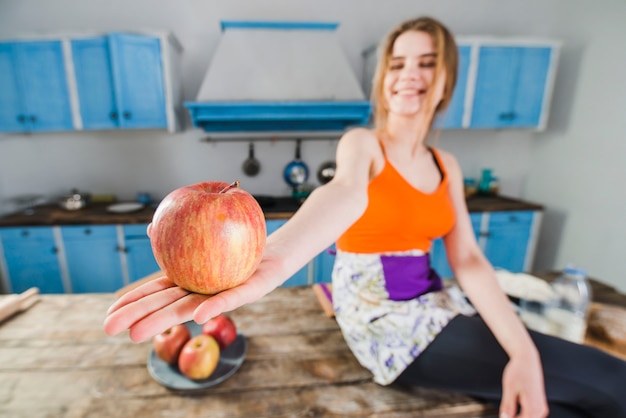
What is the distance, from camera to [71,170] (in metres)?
2.70

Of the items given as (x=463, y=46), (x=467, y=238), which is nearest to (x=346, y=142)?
(x=467, y=238)

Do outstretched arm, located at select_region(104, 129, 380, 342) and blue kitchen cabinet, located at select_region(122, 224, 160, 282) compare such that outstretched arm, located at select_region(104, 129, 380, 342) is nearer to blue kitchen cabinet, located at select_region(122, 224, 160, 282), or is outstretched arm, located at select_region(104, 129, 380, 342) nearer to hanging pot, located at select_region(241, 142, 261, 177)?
blue kitchen cabinet, located at select_region(122, 224, 160, 282)

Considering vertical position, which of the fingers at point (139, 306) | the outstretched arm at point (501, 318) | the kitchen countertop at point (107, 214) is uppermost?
the fingers at point (139, 306)

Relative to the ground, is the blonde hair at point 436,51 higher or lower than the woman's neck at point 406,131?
higher

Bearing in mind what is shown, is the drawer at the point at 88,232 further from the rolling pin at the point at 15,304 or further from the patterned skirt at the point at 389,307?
the patterned skirt at the point at 389,307

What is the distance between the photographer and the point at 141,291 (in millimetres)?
436

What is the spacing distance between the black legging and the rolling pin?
1.19 m

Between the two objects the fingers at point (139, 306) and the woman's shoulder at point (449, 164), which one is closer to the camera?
the fingers at point (139, 306)

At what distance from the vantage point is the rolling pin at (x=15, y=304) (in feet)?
3.08

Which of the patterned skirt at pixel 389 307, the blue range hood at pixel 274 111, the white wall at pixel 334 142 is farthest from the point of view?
the white wall at pixel 334 142

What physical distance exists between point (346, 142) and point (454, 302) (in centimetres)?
57

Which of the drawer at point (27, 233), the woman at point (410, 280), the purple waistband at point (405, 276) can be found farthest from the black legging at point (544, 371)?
the drawer at point (27, 233)

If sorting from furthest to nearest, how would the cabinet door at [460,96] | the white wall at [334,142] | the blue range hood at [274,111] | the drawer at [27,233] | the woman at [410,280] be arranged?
the cabinet door at [460,96], the white wall at [334,142], the blue range hood at [274,111], the drawer at [27,233], the woman at [410,280]

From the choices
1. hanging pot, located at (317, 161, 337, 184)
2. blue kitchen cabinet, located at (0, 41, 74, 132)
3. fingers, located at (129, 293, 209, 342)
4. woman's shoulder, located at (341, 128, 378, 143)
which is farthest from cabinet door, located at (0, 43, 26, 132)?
fingers, located at (129, 293, 209, 342)
